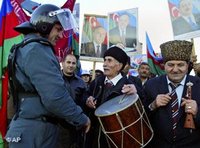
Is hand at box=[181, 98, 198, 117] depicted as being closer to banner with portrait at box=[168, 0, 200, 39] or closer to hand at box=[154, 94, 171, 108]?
hand at box=[154, 94, 171, 108]

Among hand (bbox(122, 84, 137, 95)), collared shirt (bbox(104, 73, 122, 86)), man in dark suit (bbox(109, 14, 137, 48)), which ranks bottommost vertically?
hand (bbox(122, 84, 137, 95))

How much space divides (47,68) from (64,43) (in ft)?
14.1

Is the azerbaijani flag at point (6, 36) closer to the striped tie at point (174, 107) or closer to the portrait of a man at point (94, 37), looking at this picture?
the striped tie at point (174, 107)

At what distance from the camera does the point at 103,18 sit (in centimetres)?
987

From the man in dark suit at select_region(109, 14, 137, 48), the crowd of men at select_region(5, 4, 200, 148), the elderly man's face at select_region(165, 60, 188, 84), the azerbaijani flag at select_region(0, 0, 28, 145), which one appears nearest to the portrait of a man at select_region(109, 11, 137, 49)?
the man in dark suit at select_region(109, 14, 137, 48)

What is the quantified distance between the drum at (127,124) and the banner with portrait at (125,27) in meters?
5.51

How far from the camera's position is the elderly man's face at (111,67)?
4.49 meters

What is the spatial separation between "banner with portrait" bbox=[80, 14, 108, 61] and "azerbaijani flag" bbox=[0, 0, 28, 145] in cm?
282

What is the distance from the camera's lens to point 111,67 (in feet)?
14.8

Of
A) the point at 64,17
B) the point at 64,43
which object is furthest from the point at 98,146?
the point at 64,43

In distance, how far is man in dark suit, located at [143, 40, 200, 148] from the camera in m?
3.50

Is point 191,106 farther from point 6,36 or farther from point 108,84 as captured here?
point 6,36

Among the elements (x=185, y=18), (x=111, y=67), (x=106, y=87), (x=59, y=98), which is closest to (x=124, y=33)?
(x=185, y=18)

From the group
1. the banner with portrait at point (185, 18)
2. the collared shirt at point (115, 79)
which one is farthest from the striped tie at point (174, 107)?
the banner with portrait at point (185, 18)
